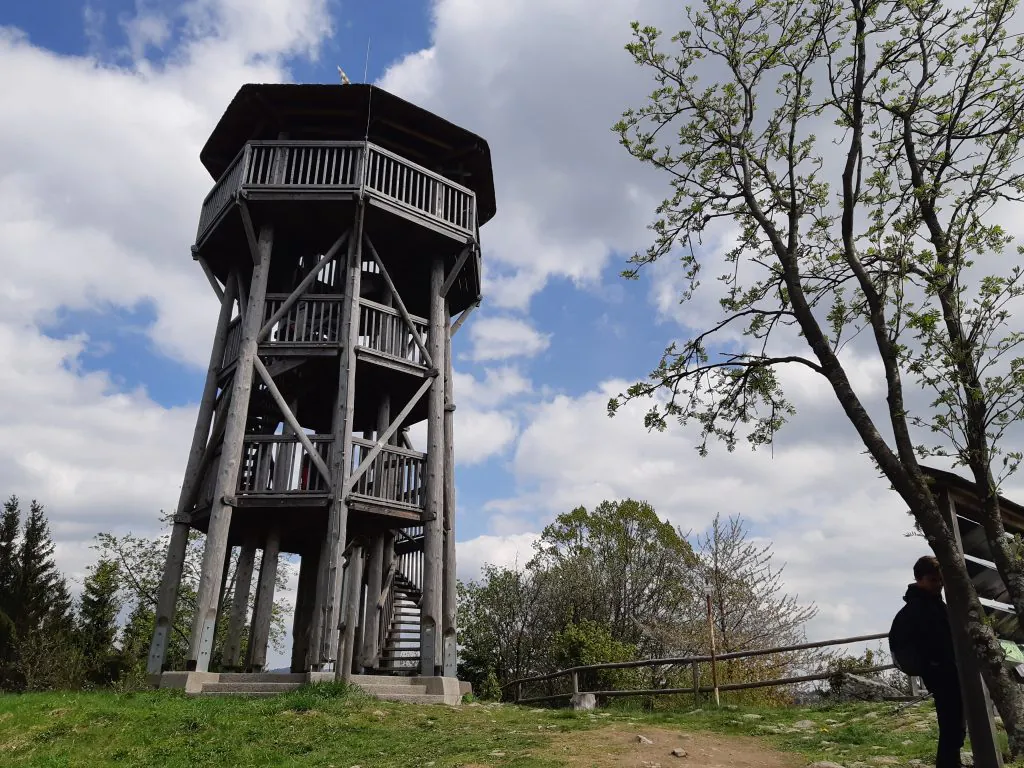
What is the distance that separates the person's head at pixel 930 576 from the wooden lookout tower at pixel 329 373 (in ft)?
24.3

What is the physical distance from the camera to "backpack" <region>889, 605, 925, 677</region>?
5383mm

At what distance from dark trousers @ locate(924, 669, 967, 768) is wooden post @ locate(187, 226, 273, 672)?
9.60 meters

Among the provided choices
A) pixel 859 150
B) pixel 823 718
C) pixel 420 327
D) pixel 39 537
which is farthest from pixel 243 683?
pixel 39 537

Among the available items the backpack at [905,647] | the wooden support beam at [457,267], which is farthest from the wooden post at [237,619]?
the backpack at [905,647]

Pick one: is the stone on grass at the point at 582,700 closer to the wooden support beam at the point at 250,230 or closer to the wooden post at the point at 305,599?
the wooden post at the point at 305,599

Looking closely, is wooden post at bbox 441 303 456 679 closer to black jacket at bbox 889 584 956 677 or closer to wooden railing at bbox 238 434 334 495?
wooden railing at bbox 238 434 334 495

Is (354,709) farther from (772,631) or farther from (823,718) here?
(772,631)

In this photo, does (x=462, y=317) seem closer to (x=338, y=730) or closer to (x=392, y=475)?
(x=392, y=475)

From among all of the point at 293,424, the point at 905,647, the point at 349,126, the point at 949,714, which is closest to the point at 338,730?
the point at 293,424

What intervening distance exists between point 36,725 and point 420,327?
9.11 meters

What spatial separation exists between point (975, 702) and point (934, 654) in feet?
1.23

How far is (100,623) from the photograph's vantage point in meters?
33.1

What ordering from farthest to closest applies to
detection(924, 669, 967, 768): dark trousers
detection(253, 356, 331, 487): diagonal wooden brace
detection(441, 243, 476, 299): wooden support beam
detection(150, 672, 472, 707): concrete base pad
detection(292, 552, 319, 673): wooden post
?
detection(292, 552, 319, 673): wooden post, detection(441, 243, 476, 299): wooden support beam, detection(253, 356, 331, 487): diagonal wooden brace, detection(150, 672, 472, 707): concrete base pad, detection(924, 669, 967, 768): dark trousers

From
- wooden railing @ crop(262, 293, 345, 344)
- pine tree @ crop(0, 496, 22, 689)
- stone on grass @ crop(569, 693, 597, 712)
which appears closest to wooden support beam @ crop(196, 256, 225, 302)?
wooden railing @ crop(262, 293, 345, 344)
